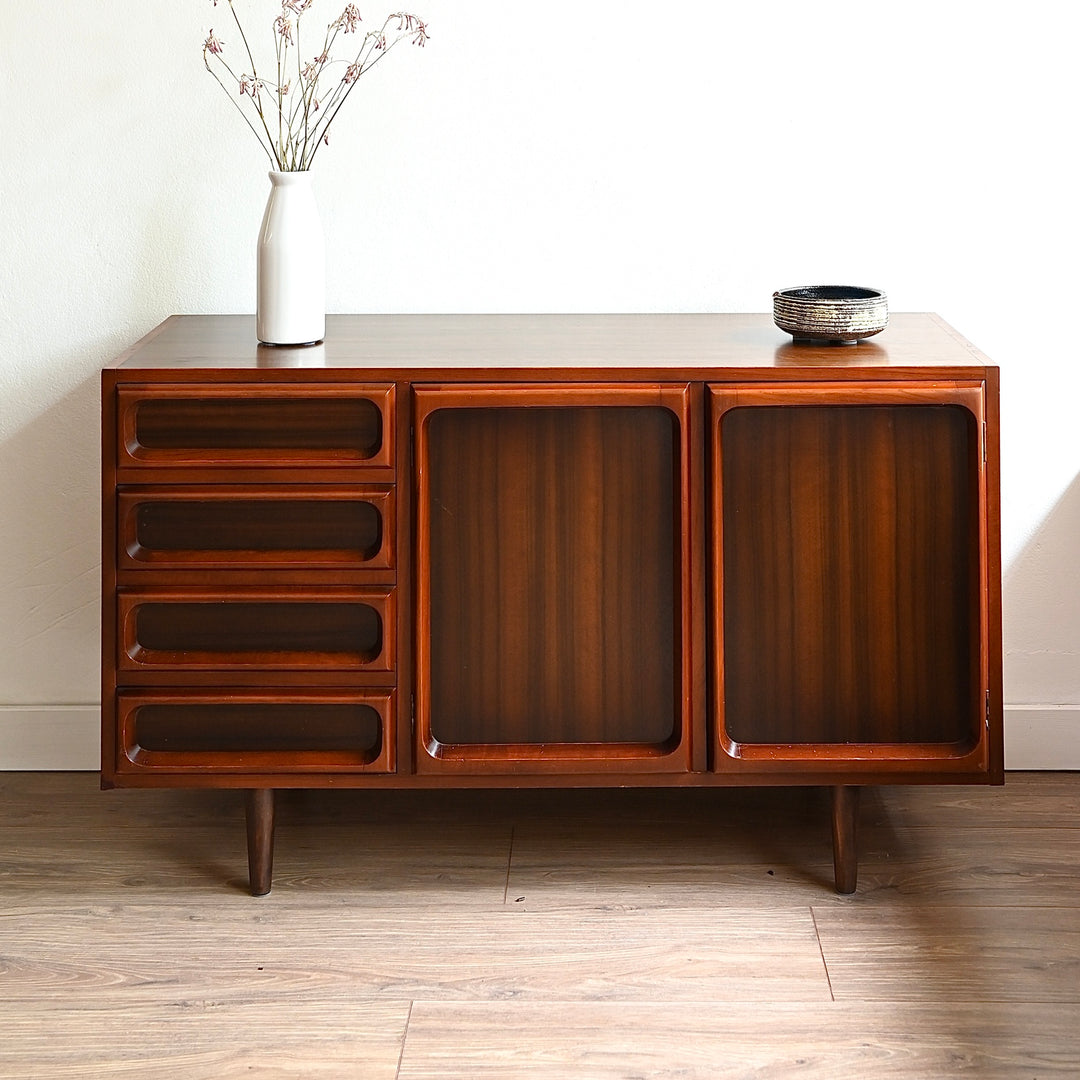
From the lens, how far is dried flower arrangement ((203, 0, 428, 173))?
6.79 ft

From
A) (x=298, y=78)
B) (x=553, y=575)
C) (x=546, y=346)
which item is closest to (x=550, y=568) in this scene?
(x=553, y=575)

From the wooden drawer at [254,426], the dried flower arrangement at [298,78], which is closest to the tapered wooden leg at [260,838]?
the wooden drawer at [254,426]

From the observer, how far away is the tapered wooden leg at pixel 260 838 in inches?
72.6

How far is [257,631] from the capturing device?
5.79 ft

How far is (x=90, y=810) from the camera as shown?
7.06ft

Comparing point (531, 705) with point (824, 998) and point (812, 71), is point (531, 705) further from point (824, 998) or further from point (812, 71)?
point (812, 71)

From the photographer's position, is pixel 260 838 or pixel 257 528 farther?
pixel 260 838

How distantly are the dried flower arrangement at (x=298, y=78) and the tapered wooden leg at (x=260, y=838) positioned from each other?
0.95m

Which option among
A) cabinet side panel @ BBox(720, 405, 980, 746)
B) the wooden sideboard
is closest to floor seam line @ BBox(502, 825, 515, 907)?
the wooden sideboard

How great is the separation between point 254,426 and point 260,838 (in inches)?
22.6

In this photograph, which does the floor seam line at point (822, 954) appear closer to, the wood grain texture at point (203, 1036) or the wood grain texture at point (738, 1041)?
the wood grain texture at point (738, 1041)

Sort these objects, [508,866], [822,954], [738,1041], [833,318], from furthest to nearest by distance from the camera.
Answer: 1. [508,866]
2. [833,318]
3. [822,954]
4. [738,1041]

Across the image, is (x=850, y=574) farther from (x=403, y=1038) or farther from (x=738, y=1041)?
(x=403, y=1038)

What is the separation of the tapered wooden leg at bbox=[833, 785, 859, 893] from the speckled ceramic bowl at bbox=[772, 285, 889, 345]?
62 cm
